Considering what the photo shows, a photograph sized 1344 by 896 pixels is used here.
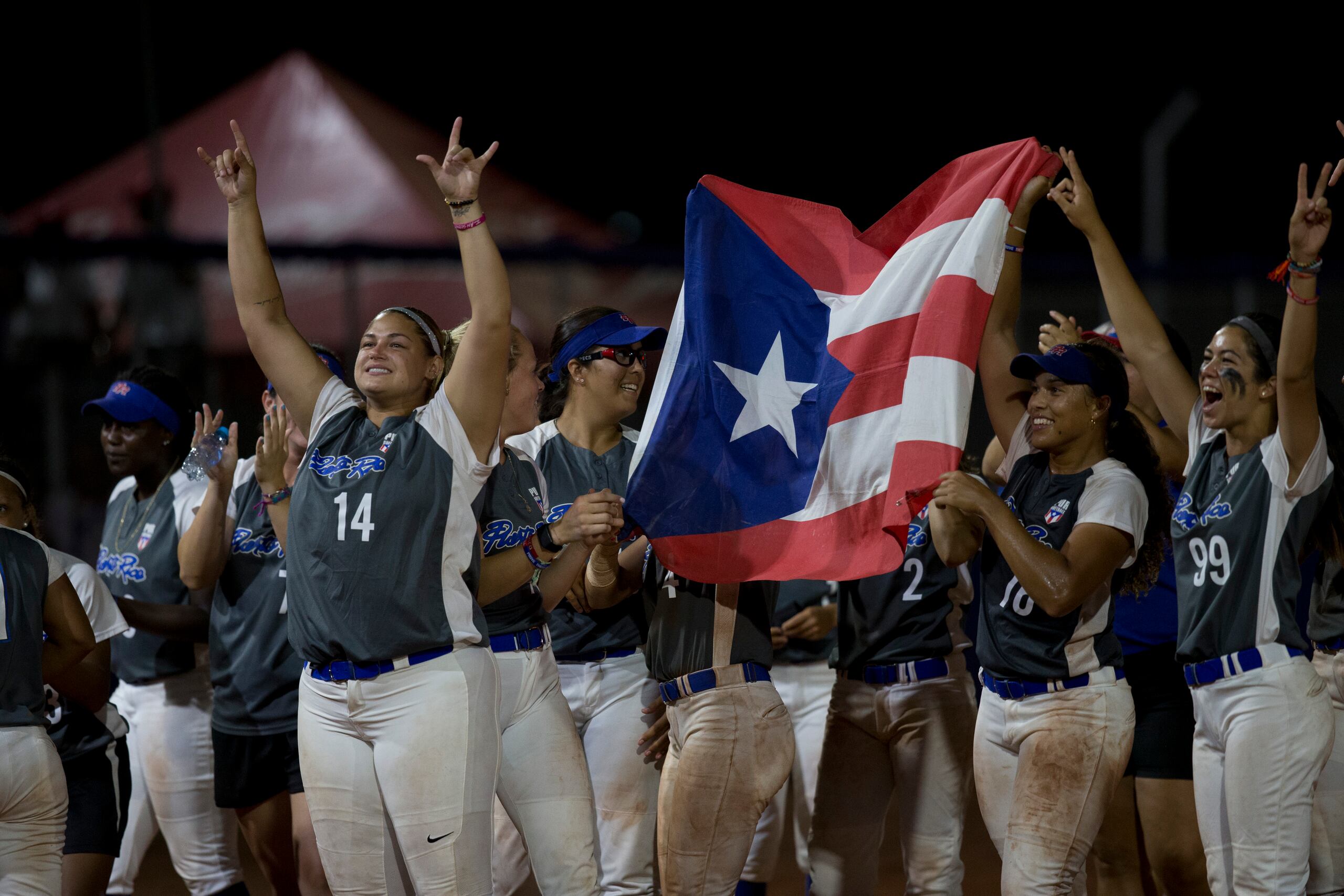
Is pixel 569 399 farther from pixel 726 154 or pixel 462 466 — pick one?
pixel 726 154

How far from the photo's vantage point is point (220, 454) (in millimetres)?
5141

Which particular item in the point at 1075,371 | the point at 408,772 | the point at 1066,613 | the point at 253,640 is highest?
the point at 1075,371

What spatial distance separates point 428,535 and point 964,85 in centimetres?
2189

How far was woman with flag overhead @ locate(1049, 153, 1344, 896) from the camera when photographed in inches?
163

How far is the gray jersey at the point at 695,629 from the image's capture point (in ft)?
14.0

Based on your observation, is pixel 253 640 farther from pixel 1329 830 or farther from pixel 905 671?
pixel 1329 830

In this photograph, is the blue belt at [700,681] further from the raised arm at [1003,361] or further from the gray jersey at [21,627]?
the gray jersey at [21,627]

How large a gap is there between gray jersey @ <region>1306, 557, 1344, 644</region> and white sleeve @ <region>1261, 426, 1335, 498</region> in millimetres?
611

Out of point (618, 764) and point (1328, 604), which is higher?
point (1328, 604)

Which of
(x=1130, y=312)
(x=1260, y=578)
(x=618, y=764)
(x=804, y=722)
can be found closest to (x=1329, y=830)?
(x=1260, y=578)

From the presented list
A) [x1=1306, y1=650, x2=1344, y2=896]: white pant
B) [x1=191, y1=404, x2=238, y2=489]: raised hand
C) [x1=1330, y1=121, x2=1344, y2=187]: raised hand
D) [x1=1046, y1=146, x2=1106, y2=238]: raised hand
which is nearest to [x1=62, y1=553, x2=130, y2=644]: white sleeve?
[x1=191, y1=404, x2=238, y2=489]: raised hand

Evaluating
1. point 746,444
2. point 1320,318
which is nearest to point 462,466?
point 746,444

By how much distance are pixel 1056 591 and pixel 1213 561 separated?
0.66m

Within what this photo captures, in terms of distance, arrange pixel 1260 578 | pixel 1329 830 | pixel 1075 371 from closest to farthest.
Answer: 1. pixel 1260 578
2. pixel 1075 371
3. pixel 1329 830
